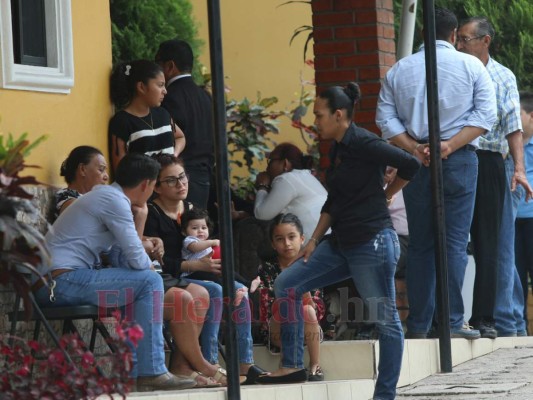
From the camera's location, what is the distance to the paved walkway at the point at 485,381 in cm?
794

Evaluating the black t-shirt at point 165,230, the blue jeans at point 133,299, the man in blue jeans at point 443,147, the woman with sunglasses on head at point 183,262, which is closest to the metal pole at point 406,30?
the man in blue jeans at point 443,147

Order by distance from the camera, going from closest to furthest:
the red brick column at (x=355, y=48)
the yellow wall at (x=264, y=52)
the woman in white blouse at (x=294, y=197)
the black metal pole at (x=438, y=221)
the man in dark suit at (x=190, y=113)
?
the black metal pole at (x=438, y=221), the man in dark suit at (x=190, y=113), the woman in white blouse at (x=294, y=197), the red brick column at (x=355, y=48), the yellow wall at (x=264, y=52)

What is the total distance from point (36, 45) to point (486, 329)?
343cm

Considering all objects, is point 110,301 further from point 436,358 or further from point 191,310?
point 436,358

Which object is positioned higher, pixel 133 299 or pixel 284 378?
pixel 133 299

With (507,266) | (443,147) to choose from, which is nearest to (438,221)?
(443,147)

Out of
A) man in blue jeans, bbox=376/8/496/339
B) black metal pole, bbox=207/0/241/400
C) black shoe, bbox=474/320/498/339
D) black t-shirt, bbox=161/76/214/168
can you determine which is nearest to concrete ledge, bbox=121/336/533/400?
black shoe, bbox=474/320/498/339

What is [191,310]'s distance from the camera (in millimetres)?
8188

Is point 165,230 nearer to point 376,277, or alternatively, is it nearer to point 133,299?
point 133,299

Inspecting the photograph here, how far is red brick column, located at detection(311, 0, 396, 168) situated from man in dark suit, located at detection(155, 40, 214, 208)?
1.48 m

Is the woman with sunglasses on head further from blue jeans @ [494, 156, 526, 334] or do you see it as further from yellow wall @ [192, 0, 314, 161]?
yellow wall @ [192, 0, 314, 161]

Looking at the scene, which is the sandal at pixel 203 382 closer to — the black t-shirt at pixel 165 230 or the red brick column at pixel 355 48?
the black t-shirt at pixel 165 230

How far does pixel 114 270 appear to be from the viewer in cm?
762

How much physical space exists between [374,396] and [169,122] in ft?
7.81
